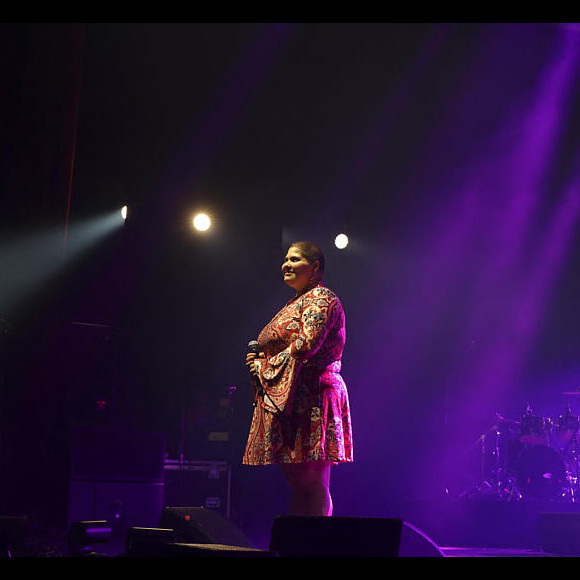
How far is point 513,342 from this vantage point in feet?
28.5

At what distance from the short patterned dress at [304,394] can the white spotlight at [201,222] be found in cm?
469

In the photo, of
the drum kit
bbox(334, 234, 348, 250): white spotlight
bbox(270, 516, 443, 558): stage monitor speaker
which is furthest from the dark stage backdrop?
bbox(270, 516, 443, 558): stage monitor speaker

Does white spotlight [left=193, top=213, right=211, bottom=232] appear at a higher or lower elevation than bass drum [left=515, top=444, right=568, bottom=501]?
higher

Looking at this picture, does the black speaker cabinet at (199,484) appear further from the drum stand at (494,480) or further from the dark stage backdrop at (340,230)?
the drum stand at (494,480)

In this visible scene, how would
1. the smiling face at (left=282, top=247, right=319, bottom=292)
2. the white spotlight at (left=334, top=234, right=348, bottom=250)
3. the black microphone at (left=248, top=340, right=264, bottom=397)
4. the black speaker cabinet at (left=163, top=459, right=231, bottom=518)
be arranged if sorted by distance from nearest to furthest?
the black microphone at (left=248, top=340, right=264, bottom=397) < the smiling face at (left=282, top=247, right=319, bottom=292) < the black speaker cabinet at (left=163, top=459, right=231, bottom=518) < the white spotlight at (left=334, top=234, right=348, bottom=250)

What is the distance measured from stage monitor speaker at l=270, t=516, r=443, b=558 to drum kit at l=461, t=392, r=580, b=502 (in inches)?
227

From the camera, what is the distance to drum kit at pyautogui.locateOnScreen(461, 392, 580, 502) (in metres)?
7.33

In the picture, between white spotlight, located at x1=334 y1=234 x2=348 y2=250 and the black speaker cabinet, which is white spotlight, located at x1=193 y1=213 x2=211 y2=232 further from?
the black speaker cabinet

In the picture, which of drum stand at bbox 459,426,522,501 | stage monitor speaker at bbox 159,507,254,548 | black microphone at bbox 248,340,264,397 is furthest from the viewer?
drum stand at bbox 459,426,522,501

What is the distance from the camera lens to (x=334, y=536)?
1.84 m

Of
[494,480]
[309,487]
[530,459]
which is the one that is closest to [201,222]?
[494,480]

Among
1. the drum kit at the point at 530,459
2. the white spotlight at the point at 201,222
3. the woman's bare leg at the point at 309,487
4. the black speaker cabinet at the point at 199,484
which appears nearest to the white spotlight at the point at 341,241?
the white spotlight at the point at 201,222

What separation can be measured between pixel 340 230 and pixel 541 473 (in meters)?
3.61

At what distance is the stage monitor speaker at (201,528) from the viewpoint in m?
2.76
